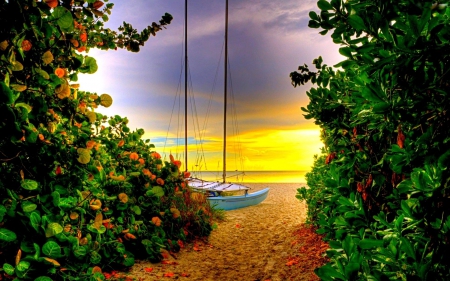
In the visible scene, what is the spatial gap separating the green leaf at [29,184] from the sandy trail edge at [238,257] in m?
2.62

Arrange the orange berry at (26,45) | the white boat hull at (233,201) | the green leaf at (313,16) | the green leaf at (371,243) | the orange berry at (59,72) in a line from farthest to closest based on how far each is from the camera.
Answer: the white boat hull at (233,201) < the orange berry at (59,72) < the orange berry at (26,45) < the green leaf at (313,16) < the green leaf at (371,243)

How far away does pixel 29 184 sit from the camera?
6.36ft

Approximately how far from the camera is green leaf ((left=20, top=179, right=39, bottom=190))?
192 cm

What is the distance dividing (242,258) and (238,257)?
0.09 meters

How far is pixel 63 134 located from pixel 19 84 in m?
0.44

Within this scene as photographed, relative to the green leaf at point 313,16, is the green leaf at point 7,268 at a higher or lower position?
lower

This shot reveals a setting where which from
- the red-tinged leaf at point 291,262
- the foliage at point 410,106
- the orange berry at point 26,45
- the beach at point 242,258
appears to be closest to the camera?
the foliage at point 410,106

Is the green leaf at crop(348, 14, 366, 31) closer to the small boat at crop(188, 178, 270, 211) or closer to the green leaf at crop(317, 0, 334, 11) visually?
the green leaf at crop(317, 0, 334, 11)

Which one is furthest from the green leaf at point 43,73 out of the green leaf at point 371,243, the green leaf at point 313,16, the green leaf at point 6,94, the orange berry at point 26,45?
the green leaf at point 371,243

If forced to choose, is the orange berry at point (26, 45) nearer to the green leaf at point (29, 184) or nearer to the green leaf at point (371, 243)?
the green leaf at point (29, 184)

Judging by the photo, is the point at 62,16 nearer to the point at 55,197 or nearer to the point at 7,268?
the point at 55,197

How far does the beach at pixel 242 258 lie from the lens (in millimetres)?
4426

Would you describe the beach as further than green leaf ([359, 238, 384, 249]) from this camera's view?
Yes

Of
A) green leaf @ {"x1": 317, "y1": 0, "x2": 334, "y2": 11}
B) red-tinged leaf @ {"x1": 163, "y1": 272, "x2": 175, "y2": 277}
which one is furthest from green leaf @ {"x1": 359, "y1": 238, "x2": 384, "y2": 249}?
red-tinged leaf @ {"x1": 163, "y1": 272, "x2": 175, "y2": 277}
